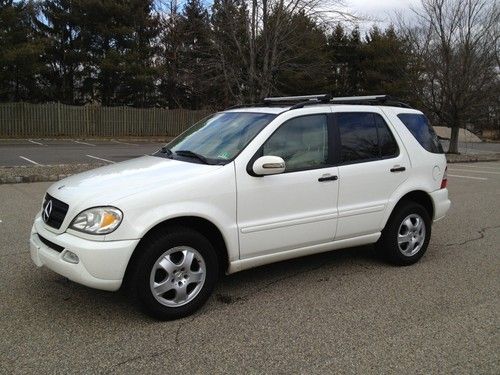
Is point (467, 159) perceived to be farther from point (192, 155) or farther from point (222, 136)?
point (192, 155)

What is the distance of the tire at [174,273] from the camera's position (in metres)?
3.76

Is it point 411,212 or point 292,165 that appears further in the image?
point 411,212

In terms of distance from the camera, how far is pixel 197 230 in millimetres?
4160

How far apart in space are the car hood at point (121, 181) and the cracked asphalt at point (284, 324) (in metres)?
0.97

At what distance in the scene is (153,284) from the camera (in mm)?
3811

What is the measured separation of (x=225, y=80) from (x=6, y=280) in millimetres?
18489

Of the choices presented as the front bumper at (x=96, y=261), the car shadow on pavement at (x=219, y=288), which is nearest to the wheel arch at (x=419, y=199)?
the car shadow on pavement at (x=219, y=288)

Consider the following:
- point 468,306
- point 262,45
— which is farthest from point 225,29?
point 468,306

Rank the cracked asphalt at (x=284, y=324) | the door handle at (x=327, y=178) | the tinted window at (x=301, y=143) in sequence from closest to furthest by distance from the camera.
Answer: the cracked asphalt at (x=284, y=324) < the tinted window at (x=301, y=143) < the door handle at (x=327, y=178)

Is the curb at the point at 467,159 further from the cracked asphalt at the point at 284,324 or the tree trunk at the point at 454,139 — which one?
the cracked asphalt at the point at 284,324

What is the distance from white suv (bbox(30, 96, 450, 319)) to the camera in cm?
373

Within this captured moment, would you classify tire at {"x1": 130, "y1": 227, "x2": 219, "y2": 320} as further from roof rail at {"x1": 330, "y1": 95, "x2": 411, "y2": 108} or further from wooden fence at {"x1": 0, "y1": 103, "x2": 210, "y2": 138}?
wooden fence at {"x1": 0, "y1": 103, "x2": 210, "y2": 138}

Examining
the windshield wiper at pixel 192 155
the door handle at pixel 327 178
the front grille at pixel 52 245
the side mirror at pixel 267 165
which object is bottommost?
the front grille at pixel 52 245

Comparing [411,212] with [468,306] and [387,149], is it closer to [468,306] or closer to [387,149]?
[387,149]
